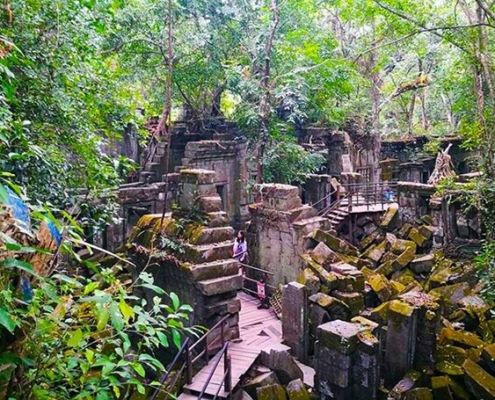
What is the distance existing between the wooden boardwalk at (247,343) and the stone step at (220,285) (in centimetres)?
104

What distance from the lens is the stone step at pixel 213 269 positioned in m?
8.14

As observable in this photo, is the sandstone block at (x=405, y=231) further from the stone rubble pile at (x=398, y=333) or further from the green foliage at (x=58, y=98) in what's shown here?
the green foliage at (x=58, y=98)

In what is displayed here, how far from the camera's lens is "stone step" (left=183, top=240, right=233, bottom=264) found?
328 inches

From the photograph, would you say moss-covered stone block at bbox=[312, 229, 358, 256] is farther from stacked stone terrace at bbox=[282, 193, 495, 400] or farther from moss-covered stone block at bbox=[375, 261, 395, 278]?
moss-covered stone block at bbox=[375, 261, 395, 278]

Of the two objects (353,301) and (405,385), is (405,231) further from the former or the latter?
(405,385)

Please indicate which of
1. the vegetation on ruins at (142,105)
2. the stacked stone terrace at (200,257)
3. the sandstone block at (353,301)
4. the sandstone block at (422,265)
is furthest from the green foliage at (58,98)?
the sandstone block at (422,265)

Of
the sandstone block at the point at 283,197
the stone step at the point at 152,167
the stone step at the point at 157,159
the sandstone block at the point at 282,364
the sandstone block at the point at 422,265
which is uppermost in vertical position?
the stone step at the point at 157,159

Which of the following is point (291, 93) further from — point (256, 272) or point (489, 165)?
point (489, 165)

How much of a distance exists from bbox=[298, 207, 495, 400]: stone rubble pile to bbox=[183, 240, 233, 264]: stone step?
5.76 feet

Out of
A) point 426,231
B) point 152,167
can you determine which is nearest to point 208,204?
point 426,231

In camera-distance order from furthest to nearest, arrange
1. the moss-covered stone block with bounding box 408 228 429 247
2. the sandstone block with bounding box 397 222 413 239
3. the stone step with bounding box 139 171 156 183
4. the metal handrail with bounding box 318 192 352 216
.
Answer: the stone step with bounding box 139 171 156 183, the metal handrail with bounding box 318 192 352 216, the sandstone block with bounding box 397 222 413 239, the moss-covered stone block with bounding box 408 228 429 247

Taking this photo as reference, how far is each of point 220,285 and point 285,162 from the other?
812 centimetres

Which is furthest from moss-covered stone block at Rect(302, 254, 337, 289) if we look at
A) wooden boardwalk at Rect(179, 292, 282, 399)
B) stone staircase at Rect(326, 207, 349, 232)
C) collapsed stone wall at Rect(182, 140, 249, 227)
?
collapsed stone wall at Rect(182, 140, 249, 227)

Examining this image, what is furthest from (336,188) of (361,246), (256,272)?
(256,272)
